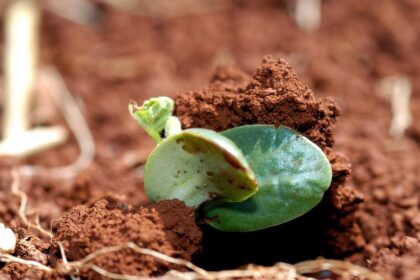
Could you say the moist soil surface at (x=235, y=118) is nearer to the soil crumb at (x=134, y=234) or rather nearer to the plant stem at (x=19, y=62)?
the soil crumb at (x=134, y=234)

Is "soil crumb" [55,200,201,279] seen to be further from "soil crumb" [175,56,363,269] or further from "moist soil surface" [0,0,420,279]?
"soil crumb" [175,56,363,269]

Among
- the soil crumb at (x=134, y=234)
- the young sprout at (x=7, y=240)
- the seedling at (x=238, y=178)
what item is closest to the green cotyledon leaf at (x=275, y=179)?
the seedling at (x=238, y=178)

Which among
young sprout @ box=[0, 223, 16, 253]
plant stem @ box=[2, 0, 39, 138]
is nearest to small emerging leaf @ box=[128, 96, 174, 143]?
young sprout @ box=[0, 223, 16, 253]

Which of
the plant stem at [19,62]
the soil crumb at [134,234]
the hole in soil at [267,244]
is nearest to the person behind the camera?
the soil crumb at [134,234]

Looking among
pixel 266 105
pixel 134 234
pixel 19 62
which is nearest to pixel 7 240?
pixel 134 234

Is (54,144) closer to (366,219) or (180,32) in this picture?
(180,32)

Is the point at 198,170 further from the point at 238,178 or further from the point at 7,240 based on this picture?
the point at 7,240

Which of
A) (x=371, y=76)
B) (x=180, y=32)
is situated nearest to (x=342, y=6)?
(x=371, y=76)

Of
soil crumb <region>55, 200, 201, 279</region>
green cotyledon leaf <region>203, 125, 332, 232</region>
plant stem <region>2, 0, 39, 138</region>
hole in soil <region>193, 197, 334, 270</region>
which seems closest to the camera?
soil crumb <region>55, 200, 201, 279</region>
